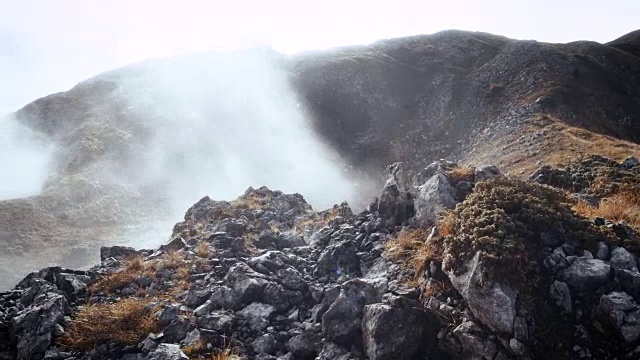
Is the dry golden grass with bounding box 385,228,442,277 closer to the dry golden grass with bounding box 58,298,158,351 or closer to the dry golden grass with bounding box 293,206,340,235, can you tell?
the dry golden grass with bounding box 293,206,340,235

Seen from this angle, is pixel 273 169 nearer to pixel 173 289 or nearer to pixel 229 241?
pixel 229 241

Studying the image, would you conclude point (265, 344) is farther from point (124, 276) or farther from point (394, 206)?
point (124, 276)

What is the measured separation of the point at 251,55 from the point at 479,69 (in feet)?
141

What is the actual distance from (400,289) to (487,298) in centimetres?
241

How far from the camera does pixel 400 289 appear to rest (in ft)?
33.3

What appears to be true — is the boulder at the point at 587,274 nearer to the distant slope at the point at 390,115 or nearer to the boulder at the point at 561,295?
the boulder at the point at 561,295

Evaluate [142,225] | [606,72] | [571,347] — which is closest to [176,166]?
[142,225]

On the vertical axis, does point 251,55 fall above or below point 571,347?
above

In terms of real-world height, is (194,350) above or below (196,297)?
below

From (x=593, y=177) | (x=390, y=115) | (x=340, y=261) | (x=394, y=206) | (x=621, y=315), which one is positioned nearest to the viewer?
(x=621, y=315)

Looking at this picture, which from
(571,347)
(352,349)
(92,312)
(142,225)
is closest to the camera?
(571,347)

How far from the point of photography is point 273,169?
173 feet

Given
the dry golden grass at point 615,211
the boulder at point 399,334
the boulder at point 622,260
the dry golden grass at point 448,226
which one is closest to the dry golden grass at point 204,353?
the boulder at point 399,334

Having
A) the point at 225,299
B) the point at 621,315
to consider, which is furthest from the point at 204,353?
the point at 621,315
